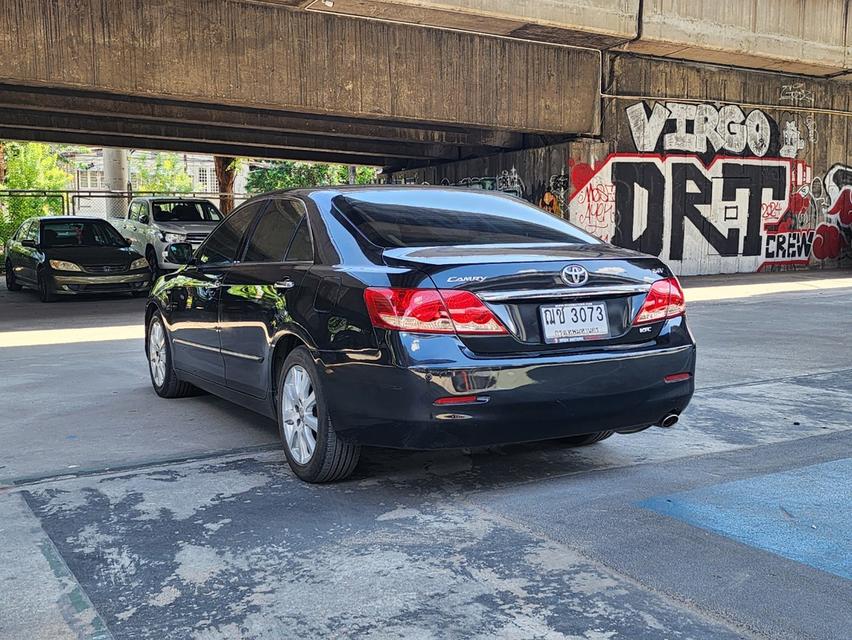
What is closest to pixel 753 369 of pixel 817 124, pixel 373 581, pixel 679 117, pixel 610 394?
pixel 610 394

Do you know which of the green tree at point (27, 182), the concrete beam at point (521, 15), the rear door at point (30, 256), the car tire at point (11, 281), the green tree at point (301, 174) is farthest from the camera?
the green tree at point (301, 174)

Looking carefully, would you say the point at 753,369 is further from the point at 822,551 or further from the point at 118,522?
the point at 118,522

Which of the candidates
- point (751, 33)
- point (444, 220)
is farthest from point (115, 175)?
point (444, 220)

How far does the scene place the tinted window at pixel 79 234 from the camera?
17.0 m

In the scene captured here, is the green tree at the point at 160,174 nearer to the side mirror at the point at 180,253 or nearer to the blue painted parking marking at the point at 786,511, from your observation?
the side mirror at the point at 180,253

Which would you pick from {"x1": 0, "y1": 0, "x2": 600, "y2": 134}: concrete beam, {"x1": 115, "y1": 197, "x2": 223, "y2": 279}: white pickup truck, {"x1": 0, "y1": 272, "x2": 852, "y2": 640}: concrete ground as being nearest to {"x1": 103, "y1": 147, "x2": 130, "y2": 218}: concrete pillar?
{"x1": 115, "y1": 197, "x2": 223, "y2": 279}: white pickup truck

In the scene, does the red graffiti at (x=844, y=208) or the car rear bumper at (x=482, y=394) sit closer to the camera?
the car rear bumper at (x=482, y=394)

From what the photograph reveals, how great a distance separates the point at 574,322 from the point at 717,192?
1885 centimetres

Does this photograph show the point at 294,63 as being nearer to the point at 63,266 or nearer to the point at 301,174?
the point at 63,266

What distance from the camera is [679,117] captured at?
21.2 meters

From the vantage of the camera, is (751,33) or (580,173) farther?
(580,173)

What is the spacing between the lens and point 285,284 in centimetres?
499

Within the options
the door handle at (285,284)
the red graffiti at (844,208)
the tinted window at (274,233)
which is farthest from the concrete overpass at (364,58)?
the door handle at (285,284)

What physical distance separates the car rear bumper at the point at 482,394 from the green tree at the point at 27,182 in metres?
25.1
